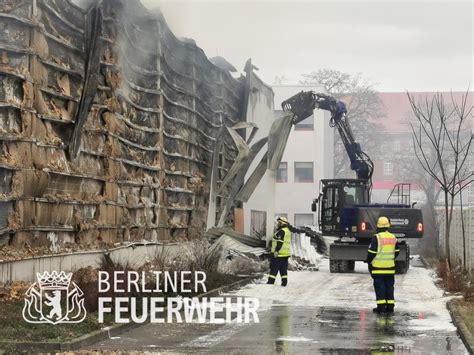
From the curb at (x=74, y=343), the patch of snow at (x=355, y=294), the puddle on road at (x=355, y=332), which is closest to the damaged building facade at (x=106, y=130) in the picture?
the patch of snow at (x=355, y=294)

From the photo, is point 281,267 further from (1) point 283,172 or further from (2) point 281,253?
(1) point 283,172

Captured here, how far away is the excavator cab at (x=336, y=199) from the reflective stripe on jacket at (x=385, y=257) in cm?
1343

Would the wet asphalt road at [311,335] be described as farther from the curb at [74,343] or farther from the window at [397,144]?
the window at [397,144]

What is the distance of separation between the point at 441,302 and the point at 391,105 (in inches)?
3255

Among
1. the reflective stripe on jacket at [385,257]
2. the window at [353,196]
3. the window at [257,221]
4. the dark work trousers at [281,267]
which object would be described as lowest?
the dark work trousers at [281,267]

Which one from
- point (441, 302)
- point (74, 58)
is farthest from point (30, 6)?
point (441, 302)

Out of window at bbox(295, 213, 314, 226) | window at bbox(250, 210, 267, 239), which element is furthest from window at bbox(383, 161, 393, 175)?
window at bbox(250, 210, 267, 239)

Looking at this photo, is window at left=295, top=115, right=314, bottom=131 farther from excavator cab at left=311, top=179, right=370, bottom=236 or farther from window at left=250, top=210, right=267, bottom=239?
excavator cab at left=311, top=179, right=370, bottom=236

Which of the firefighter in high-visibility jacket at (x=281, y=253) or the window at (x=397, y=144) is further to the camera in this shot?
the window at (x=397, y=144)

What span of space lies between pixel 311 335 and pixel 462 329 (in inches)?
90.2

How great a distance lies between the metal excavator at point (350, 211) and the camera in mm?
29906

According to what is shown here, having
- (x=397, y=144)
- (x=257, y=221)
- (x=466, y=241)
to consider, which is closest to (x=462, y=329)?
(x=466, y=241)

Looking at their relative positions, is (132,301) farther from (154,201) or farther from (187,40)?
(187,40)

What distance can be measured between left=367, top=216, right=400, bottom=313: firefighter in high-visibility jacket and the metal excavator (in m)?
11.7
